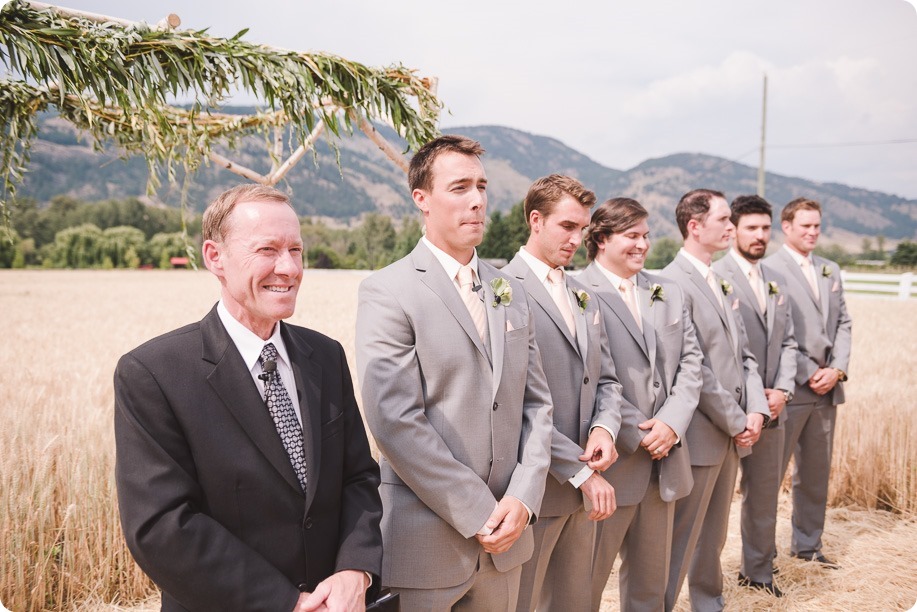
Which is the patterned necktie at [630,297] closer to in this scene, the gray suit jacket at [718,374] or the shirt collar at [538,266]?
the gray suit jacket at [718,374]

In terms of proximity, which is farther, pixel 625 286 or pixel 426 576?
pixel 625 286

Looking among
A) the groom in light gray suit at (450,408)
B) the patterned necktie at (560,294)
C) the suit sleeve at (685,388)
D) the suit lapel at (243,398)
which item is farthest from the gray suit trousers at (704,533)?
the suit lapel at (243,398)

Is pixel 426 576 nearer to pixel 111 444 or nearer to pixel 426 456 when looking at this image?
pixel 426 456

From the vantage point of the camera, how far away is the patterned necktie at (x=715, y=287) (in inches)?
179

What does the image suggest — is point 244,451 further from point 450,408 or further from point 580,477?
point 580,477

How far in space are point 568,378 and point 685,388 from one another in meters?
1.05

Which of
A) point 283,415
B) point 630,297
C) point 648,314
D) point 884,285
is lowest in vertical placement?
point 884,285

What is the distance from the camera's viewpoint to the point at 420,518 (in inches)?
103

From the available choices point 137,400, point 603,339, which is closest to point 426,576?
point 137,400

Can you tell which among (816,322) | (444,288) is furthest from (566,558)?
(816,322)

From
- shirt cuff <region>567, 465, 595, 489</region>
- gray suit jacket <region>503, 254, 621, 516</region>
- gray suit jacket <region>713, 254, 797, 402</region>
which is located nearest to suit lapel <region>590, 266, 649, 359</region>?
gray suit jacket <region>503, 254, 621, 516</region>

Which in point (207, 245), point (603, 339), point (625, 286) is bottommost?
point (603, 339)

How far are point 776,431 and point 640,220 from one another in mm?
2271

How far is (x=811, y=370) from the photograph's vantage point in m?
5.41
